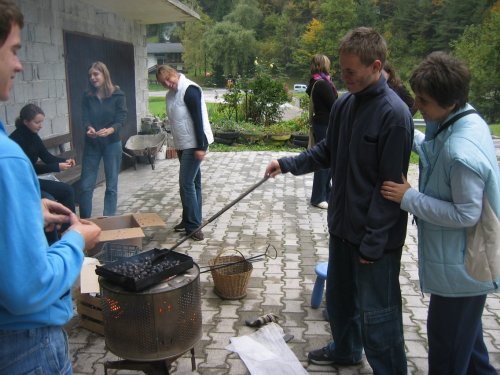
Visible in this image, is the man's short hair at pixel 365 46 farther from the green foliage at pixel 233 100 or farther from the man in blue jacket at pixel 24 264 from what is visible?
the green foliage at pixel 233 100

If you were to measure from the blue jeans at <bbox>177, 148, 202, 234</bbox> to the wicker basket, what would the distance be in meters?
1.39

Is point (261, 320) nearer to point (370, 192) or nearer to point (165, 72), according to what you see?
point (370, 192)

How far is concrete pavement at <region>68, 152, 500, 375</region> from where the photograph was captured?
10.5 ft

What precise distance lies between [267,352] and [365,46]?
203cm

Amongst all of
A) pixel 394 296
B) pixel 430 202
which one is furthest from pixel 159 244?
pixel 430 202

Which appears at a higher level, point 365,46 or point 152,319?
point 365,46

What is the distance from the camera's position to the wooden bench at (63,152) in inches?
246

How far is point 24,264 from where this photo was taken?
129 cm

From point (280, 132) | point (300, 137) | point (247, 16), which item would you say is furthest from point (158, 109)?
point (247, 16)

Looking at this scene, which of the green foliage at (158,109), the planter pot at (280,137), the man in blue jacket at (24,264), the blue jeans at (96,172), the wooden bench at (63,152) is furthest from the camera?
the green foliage at (158,109)

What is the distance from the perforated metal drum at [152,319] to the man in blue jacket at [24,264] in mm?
930

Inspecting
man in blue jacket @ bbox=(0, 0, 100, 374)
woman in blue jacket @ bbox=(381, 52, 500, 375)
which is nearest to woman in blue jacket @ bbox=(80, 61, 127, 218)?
woman in blue jacket @ bbox=(381, 52, 500, 375)

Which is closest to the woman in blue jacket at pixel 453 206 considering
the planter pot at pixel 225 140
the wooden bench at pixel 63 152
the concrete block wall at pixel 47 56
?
the concrete block wall at pixel 47 56

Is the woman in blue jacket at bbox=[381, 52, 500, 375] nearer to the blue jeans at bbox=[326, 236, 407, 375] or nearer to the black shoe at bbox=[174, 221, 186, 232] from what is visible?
the blue jeans at bbox=[326, 236, 407, 375]
